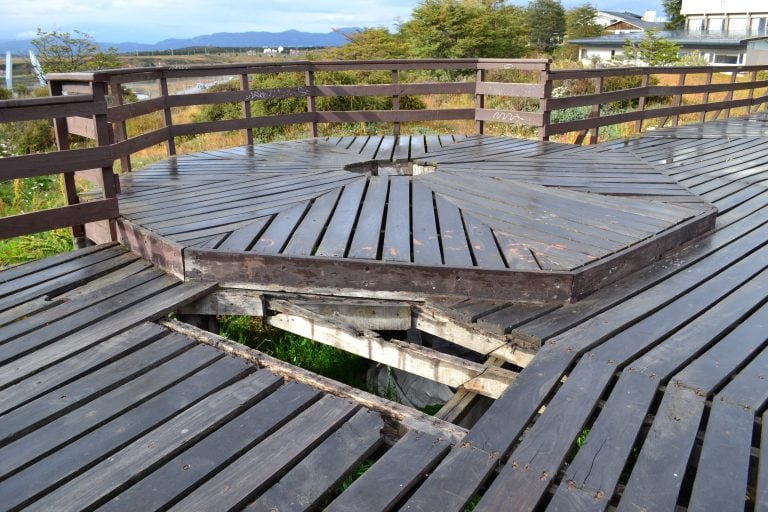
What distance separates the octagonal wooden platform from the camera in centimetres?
327

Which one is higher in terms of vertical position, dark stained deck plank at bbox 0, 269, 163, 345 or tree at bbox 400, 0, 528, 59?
tree at bbox 400, 0, 528, 59

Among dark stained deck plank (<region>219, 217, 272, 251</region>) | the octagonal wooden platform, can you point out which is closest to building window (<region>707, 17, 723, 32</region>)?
the octagonal wooden platform

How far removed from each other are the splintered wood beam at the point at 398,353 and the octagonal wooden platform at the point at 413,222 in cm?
18

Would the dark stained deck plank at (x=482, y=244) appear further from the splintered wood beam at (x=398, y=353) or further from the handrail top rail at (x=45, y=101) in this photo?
the handrail top rail at (x=45, y=101)

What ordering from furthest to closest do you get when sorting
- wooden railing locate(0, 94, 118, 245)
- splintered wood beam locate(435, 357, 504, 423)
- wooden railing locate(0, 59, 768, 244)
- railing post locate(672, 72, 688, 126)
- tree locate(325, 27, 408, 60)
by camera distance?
tree locate(325, 27, 408, 60) < railing post locate(672, 72, 688, 126) < wooden railing locate(0, 59, 768, 244) < wooden railing locate(0, 94, 118, 245) < splintered wood beam locate(435, 357, 504, 423)

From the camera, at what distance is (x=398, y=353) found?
118 inches

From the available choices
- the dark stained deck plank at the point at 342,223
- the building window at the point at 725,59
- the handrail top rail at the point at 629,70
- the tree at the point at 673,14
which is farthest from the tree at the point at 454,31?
Result: the tree at the point at 673,14

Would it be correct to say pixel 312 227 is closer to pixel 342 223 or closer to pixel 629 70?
pixel 342 223

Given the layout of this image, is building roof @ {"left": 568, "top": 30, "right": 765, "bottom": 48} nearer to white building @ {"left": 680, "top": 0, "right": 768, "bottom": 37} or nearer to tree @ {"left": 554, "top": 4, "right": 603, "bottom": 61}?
white building @ {"left": 680, "top": 0, "right": 768, "bottom": 37}

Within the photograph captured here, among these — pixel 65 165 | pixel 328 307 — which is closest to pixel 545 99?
pixel 328 307

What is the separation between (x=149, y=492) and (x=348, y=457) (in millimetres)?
630

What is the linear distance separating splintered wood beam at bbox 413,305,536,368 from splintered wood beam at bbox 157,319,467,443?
0.65 metres

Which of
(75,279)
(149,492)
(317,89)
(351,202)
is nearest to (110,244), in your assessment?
(75,279)

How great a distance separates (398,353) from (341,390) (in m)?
0.54
